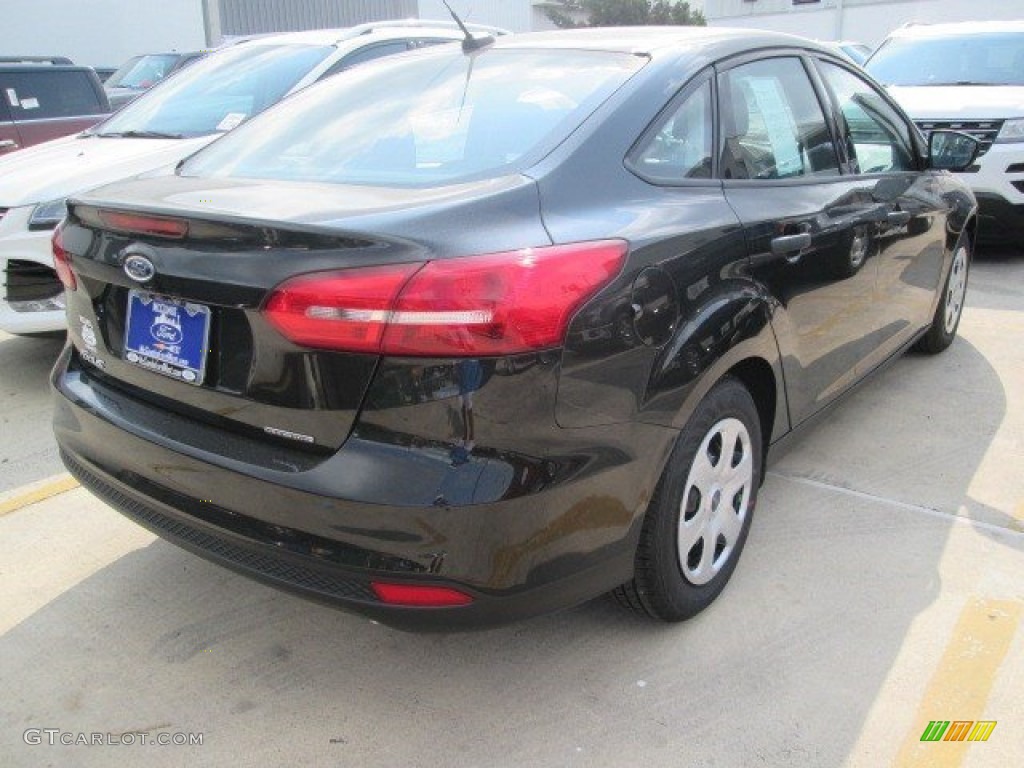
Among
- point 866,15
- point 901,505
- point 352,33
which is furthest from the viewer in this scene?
point 866,15

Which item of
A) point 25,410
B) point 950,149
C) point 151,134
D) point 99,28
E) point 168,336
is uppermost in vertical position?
point 950,149

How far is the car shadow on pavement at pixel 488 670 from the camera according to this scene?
2262 mm

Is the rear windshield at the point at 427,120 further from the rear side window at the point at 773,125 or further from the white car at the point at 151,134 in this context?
the white car at the point at 151,134

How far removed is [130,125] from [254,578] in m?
4.26

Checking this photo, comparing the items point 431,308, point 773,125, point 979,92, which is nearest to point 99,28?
point 979,92

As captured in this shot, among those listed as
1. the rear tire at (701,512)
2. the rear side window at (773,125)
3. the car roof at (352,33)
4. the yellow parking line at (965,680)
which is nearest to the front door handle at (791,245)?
the rear side window at (773,125)

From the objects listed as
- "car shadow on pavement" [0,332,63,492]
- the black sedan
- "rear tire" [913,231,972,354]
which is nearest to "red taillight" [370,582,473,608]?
the black sedan

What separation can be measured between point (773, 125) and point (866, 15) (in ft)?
114

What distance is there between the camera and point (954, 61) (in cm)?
812

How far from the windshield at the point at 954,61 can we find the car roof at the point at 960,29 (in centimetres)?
8

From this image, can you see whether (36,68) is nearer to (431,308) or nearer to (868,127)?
(868,127)

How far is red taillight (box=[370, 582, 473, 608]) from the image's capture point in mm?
1993

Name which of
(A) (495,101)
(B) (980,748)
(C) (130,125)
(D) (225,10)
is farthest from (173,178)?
(D) (225,10)

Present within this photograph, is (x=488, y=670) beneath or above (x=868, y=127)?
beneath
